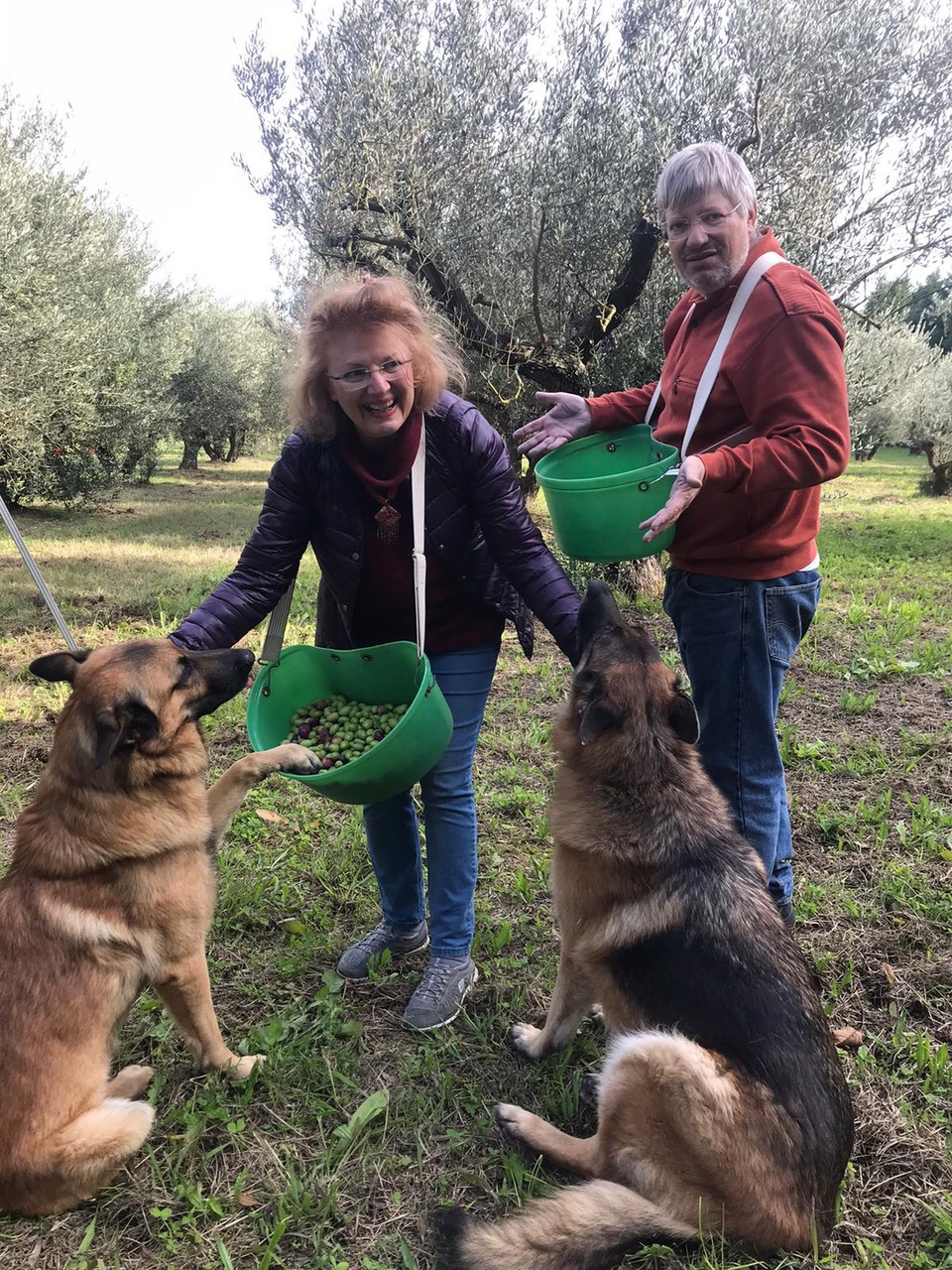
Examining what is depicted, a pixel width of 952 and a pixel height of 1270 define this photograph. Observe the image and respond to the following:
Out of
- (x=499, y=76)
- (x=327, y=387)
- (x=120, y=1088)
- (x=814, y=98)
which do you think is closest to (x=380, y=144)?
(x=499, y=76)

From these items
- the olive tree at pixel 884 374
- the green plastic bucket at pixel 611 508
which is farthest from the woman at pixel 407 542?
the olive tree at pixel 884 374

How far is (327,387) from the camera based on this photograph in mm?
2852

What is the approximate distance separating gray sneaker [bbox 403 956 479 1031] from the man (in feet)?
4.43

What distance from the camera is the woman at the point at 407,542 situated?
2.78m

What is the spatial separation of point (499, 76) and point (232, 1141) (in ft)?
32.7

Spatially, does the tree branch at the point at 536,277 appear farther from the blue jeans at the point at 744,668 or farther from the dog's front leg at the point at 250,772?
the dog's front leg at the point at 250,772

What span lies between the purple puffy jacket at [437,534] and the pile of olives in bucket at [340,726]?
15.5 inches

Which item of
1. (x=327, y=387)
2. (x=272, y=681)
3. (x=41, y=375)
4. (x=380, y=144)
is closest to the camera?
(x=327, y=387)

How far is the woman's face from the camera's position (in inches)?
106

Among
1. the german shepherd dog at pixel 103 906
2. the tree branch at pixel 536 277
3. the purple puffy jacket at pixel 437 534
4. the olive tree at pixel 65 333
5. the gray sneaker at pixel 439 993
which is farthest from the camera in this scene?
the olive tree at pixel 65 333

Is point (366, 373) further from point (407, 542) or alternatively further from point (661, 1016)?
point (661, 1016)

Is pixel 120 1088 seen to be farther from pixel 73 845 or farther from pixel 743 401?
pixel 743 401

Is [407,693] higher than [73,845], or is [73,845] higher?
[407,693]

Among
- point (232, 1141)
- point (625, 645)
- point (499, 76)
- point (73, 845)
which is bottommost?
point (232, 1141)
